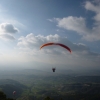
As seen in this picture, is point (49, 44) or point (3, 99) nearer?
point (49, 44)

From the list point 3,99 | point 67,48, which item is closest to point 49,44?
point 67,48

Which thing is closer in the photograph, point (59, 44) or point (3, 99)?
point (59, 44)

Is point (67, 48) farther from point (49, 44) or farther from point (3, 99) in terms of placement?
point (3, 99)

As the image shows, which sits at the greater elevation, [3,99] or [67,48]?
[67,48]

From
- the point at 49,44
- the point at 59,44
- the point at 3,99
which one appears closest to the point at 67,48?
the point at 59,44

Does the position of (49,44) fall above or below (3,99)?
above

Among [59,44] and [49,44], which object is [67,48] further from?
[49,44]

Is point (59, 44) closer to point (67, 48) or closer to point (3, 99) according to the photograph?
point (67, 48)
